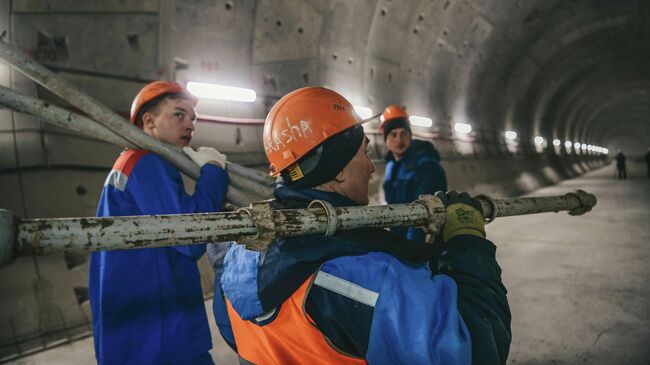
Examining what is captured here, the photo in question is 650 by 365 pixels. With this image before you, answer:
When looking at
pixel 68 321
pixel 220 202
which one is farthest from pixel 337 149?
pixel 68 321

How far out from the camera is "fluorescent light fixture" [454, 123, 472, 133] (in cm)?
1092

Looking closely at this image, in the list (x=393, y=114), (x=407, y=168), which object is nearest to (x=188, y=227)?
(x=407, y=168)

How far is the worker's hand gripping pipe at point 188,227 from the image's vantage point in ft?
2.85

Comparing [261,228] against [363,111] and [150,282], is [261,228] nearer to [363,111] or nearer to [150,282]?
[150,282]

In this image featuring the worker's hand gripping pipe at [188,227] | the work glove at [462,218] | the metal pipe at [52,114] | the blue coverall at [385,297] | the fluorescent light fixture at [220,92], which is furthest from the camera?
the fluorescent light fixture at [220,92]

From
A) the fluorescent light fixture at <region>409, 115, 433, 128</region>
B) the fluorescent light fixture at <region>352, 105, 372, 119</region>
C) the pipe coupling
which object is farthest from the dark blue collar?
the fluorescent light fixture at <region>409, 115, 433, 128</region>

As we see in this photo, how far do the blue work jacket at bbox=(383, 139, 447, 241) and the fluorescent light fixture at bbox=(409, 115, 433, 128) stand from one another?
5.13m

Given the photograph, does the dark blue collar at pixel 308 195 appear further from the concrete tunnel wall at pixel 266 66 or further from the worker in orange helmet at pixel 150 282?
the concrete tunnel wall at pixel 266 66

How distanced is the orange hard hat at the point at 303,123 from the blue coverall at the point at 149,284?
29.4 inches

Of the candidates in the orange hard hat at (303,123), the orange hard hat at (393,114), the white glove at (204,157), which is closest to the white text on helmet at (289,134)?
the orange hard hat at (303,123)

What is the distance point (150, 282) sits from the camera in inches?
76.8

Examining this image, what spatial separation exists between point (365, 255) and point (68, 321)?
3.39 m

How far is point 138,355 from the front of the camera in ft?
6.27

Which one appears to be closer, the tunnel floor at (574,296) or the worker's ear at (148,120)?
the worker's ear at (148,120)
